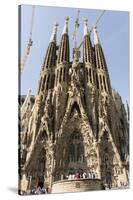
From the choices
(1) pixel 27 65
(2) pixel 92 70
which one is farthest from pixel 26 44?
(2) pixel 92 70

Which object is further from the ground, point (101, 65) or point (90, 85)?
point (101, 65)

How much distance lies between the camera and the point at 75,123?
5.57 metres

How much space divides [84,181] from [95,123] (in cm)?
73

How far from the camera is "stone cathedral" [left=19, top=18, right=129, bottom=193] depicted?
209 inches

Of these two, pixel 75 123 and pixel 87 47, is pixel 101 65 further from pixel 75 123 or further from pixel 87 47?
pixel 75 123

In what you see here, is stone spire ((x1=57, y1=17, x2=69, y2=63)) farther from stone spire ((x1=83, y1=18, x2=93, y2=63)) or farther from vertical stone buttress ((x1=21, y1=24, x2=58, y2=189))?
stone spire ((x1=83, y1=18, x2=93, y2=63))

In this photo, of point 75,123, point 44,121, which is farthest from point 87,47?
point 44,121

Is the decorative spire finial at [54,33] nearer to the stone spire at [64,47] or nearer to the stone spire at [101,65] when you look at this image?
the stone spire at [64,47]

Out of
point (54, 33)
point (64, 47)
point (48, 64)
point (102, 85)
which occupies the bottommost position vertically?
point (102, 85)

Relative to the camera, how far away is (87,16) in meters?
5.46

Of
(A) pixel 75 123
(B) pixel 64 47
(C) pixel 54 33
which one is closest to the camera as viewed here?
(C) pixel 54 33

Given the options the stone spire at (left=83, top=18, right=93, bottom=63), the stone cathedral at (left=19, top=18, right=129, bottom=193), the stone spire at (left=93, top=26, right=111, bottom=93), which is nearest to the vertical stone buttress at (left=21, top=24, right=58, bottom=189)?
the stone cathedral at (left=19, top=18, right=129, bottom=193)

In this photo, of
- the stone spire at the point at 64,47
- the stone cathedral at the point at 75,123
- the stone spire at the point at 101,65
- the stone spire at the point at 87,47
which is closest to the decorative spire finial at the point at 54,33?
the stone cathedral at the point at 75,123

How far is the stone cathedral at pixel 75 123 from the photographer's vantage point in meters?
5.30
